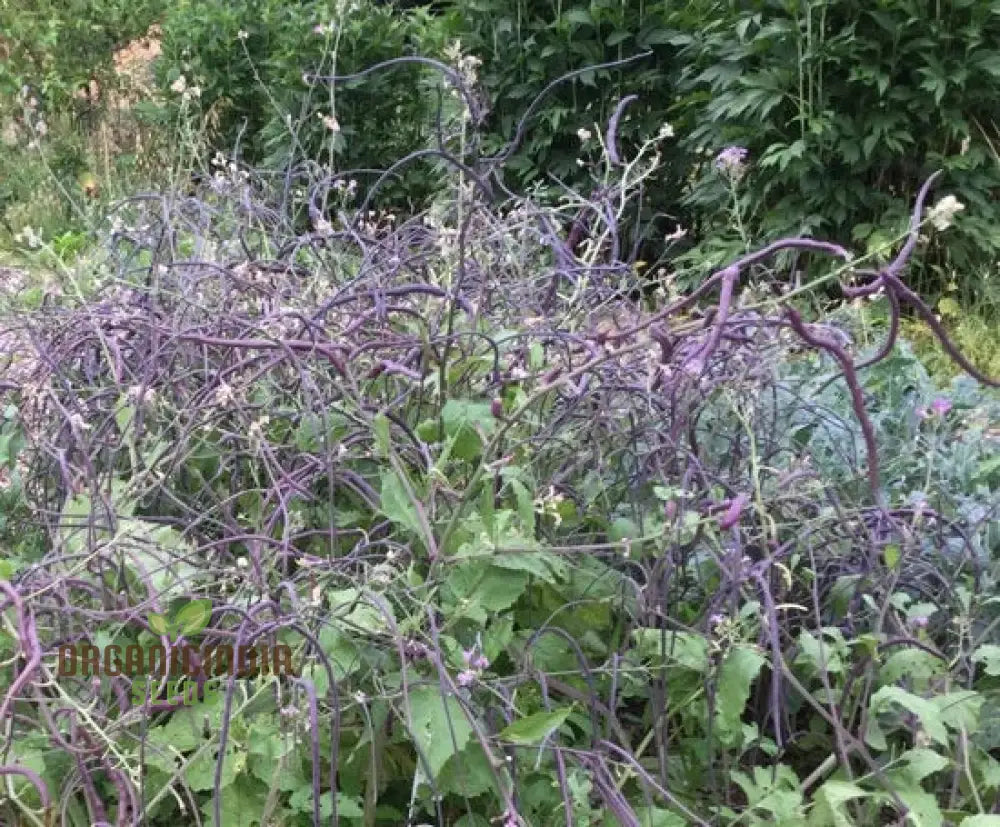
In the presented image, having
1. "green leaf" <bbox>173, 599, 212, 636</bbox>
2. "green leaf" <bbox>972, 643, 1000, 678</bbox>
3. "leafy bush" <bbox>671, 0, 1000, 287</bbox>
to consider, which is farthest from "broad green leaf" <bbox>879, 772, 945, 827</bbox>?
"leafy bush" <bbox>671, 0, 1000, 287</bbox>

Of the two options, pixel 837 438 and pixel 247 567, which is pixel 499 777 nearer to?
pixel 247 567

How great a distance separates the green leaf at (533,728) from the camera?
1.09 meters

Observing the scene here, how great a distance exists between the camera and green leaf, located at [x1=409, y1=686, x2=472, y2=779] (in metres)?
1.09

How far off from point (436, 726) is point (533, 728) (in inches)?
4.0

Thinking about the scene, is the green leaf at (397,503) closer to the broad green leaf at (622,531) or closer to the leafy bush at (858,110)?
the broad green leaf at (622,531)

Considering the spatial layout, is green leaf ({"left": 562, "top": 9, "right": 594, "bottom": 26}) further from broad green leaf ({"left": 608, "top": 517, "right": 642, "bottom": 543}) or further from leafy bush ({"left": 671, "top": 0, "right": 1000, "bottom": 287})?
broad green leaf ({"left": 608, "top": 517, "right": 642, "bottom": 543})

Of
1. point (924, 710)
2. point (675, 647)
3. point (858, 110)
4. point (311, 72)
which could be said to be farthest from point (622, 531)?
point (311, 72)

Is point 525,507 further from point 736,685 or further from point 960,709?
point 960,709

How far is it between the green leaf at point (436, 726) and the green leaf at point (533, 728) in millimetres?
49

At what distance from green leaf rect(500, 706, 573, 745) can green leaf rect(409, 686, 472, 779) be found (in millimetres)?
49

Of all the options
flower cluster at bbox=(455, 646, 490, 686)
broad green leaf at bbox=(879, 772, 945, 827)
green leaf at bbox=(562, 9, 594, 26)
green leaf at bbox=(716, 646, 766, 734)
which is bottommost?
broad green leaf at bbox=(879, 772, 945, 827)

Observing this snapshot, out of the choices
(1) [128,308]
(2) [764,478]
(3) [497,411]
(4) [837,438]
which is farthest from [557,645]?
(1) [128,308]

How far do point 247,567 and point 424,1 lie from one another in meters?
8.31

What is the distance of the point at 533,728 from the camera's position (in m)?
1.11
